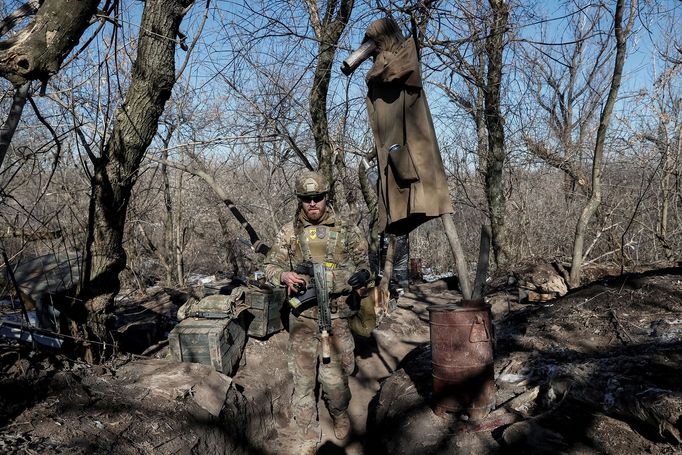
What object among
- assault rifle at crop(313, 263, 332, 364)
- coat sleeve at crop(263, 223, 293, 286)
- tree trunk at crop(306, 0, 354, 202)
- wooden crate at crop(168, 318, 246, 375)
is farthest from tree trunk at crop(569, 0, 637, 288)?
wooden crate at crop(168, 318, 246, 375)

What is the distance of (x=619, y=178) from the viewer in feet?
43.5

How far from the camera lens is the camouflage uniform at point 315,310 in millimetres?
4816

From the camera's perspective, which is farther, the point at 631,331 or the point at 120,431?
the point at 631,331

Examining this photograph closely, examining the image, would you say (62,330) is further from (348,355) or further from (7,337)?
(348,355)

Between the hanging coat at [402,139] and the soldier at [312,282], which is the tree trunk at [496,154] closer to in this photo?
the soldier at [312,282]

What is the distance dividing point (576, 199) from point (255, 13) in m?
11.4

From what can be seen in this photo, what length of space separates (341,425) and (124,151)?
3.37m

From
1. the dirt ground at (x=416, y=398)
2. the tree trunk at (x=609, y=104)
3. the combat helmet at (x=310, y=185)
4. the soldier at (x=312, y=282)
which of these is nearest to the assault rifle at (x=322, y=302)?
the soldier at (x=312, y=282)

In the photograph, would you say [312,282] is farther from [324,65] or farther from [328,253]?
[324,65]

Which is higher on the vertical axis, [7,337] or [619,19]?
[619,19]

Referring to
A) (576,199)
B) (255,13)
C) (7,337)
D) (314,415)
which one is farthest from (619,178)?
(7,337)

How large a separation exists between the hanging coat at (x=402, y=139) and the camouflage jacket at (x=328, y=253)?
1710 mm

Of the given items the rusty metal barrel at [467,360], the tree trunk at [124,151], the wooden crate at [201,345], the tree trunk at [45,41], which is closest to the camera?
the tree trunk at [45,41]

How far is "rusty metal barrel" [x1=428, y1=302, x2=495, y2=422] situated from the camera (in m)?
3.80
